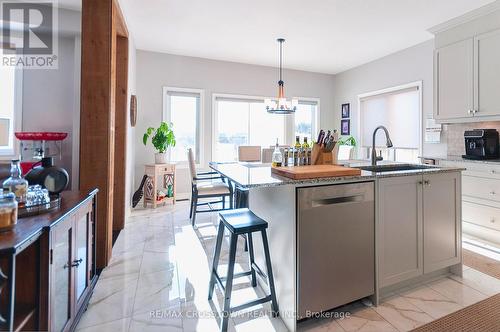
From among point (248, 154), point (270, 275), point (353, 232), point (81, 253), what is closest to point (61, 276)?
point (81, 253)

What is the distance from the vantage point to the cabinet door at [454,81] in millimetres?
3396

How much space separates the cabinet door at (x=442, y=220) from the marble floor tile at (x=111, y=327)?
226 centimetres

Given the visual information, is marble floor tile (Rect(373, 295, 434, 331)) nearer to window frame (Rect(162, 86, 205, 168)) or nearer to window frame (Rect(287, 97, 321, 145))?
window frame (Rect(162, 86, 205, 168))

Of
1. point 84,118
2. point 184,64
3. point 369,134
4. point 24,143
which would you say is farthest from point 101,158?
point 369,134

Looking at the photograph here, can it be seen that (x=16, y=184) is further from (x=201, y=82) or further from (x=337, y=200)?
(x=201, y=82)

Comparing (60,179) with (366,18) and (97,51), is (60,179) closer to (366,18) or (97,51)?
(97,51)

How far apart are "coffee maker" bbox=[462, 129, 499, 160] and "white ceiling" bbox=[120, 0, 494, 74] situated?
1.54 m

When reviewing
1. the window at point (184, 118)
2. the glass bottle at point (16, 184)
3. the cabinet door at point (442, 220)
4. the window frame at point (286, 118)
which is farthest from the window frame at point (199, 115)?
the cabinet door at point (442, 220)

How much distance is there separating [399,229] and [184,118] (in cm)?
433

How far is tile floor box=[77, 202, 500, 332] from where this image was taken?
66.4 inches

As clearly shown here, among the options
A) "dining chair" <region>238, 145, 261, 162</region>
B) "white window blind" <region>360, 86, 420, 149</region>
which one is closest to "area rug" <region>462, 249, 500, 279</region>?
"white window blind" <region>360, 86, 420, 149</region>

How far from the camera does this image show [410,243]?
2.00 metres

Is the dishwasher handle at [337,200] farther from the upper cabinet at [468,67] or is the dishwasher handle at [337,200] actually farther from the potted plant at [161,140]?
the potted plant at [161,140]

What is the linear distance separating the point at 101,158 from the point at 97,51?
37.8 inches
